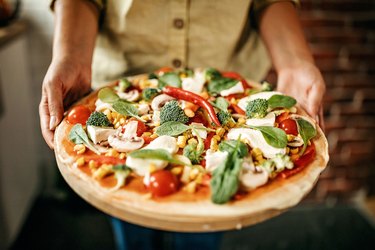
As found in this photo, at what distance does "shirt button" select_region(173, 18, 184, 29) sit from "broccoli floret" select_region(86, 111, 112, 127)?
2.30 ft

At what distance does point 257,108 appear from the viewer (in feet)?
4.75

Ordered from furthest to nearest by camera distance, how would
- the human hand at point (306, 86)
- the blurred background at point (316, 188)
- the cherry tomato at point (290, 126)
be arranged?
the blurred background at point (316, 188), the human hand at point (306, 86), the cherry tomato at point (290, 126)

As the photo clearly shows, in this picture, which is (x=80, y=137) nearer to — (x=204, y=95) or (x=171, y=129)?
(x=171, y=129)

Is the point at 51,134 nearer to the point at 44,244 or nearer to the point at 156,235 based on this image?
the point at 156,235

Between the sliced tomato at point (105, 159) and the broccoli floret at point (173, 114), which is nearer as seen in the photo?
the sliced tomato at point (105, 159)

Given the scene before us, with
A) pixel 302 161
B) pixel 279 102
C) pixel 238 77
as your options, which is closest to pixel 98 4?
pixel 238 77

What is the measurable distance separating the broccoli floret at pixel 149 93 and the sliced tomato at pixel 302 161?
2.16 feet

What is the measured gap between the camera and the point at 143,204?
1.06 metres

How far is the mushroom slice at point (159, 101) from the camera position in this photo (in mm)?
1542

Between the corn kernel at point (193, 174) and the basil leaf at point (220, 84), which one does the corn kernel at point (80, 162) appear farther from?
the basil leaf at point (220, 84)

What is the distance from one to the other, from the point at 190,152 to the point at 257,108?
1.17ft

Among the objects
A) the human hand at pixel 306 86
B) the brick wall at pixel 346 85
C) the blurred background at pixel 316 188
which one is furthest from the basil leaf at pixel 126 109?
the brick wall at pixel 346 85

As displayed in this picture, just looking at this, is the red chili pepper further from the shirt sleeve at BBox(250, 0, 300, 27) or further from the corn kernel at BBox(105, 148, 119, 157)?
the shirt sleeve at BBox(250, 0, 300, 27)

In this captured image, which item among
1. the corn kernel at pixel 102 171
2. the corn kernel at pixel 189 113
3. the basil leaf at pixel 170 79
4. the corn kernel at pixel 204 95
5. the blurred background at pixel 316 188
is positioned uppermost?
the basil leaf at pixel 170 79
